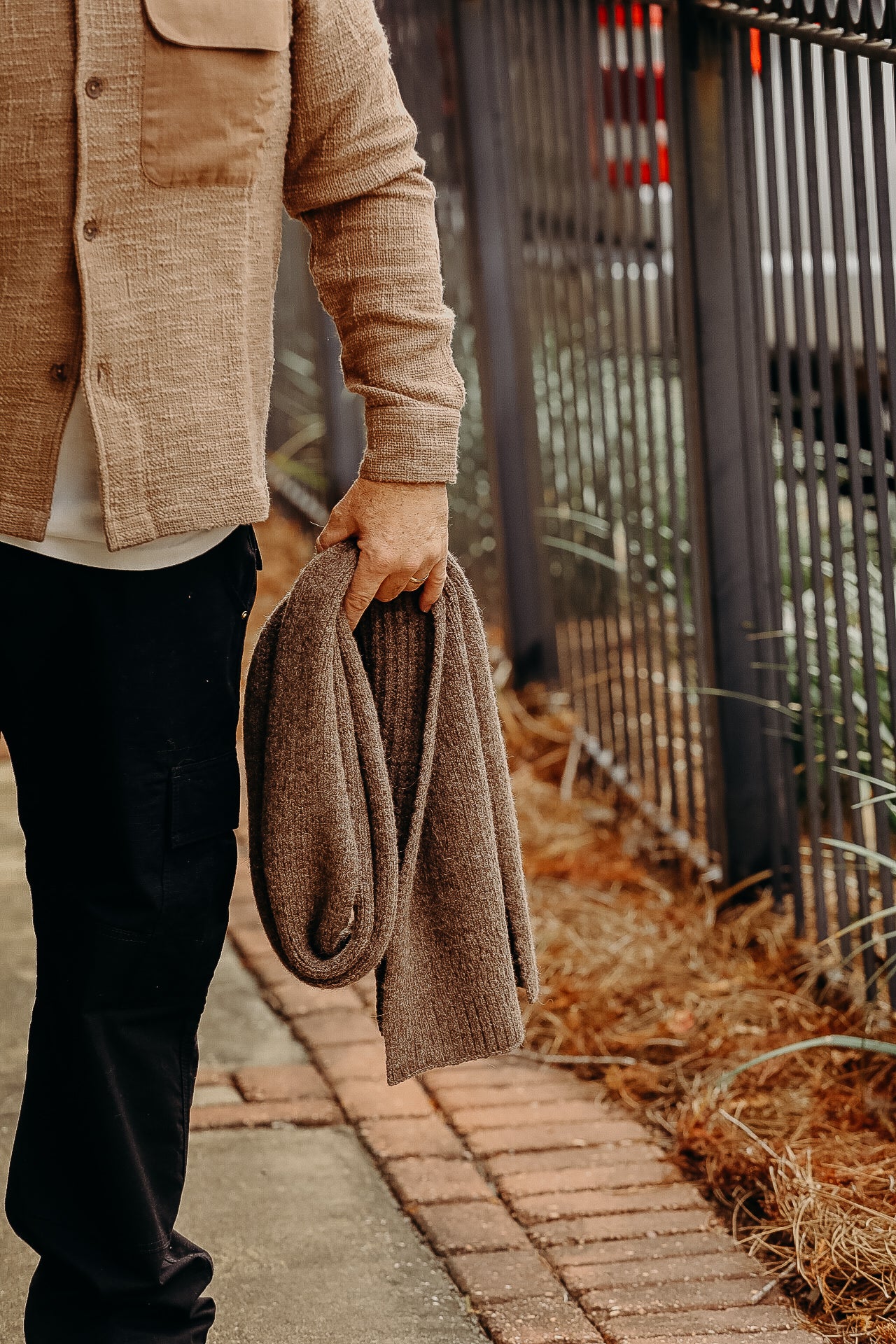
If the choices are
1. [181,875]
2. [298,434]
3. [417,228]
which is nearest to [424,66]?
[298,434]

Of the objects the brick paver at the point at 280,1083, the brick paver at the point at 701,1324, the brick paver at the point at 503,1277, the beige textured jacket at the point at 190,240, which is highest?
the beige textured jacket at the point at 190,240

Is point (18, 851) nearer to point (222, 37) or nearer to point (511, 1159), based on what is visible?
point (511, 1159)

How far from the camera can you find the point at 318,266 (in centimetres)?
184

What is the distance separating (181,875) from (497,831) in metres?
0.41

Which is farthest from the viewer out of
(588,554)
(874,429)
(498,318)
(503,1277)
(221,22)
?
(498,318)

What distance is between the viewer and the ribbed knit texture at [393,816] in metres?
1.80

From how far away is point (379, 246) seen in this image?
5.83 feet

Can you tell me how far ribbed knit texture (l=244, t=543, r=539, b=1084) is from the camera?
1800mm

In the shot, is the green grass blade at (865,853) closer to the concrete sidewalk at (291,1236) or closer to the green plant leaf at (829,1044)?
the green plant leaf at (829,1044)

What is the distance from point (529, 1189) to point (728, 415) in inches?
59.4

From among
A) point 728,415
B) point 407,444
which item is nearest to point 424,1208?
point 407,444

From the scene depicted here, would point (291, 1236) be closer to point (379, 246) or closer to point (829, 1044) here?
point (829, 1044)

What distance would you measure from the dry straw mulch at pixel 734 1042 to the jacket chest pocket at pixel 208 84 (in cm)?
162

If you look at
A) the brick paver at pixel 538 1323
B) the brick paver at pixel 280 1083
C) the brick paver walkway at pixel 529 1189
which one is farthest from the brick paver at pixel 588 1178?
the brick paver at pixel 280 1083
